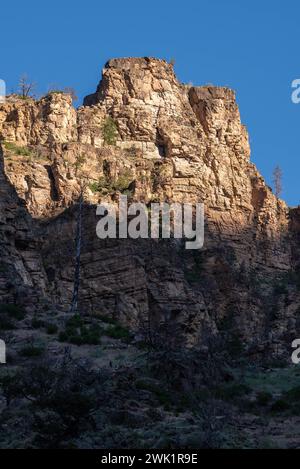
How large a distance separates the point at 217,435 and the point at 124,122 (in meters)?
38.1

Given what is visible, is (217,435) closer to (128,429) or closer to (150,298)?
(128,429)

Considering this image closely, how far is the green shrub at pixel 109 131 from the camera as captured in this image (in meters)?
53.7

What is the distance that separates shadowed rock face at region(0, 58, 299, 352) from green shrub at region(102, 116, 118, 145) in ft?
0.61

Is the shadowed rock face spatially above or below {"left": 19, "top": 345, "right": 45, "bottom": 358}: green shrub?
above

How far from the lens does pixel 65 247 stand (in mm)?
44031

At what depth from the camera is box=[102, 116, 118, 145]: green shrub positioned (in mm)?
53741

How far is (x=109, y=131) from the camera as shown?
54250 millimetres

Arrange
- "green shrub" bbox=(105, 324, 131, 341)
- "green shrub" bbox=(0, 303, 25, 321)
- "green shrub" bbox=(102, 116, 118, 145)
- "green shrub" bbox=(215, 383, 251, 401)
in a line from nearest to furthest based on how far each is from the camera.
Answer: "green shrub" bbox=(215, 383, 251, 401), "green shrub" bbox=(0, 303, 25, 321), "green shrub" bbox=(105, 324, 131, 341), "green shrub" bbox=(102, 116, 118, 145)

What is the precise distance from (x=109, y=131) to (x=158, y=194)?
6.26m

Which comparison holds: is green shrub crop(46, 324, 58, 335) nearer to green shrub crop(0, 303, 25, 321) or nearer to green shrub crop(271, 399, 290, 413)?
green shrub crop(0, 303, 25, 321)

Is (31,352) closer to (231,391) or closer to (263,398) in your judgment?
(231,391)

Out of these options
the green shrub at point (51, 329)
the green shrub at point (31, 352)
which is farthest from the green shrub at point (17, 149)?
the green shrub at point (31, 352)

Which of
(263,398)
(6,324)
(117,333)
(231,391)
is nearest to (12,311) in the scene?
(6,324)

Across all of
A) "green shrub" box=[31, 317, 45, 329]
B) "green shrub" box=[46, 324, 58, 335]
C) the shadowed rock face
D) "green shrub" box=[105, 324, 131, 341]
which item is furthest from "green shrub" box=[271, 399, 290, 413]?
the shadowed rock face
